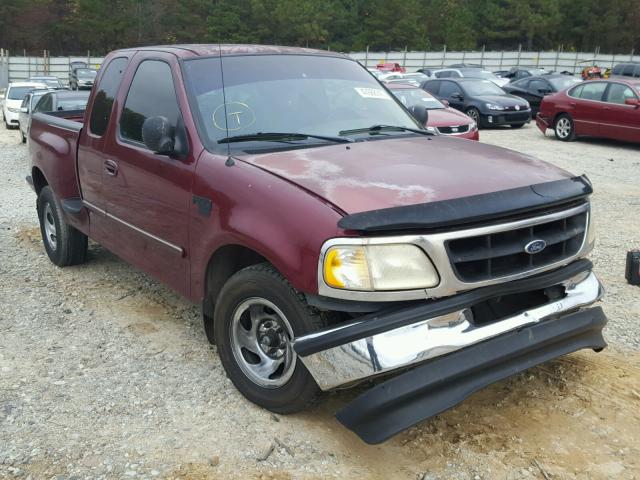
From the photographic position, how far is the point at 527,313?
3166mm

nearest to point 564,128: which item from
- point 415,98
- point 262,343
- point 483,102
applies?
point 483,102

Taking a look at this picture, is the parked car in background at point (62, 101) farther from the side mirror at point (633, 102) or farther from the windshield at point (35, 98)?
the side mirror at point (633, 102)

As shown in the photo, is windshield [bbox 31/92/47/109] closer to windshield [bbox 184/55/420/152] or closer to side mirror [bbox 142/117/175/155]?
windshield [bbox 184/55/420/152]

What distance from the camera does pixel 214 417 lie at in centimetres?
357

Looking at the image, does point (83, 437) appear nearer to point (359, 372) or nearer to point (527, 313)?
point (359, 372)

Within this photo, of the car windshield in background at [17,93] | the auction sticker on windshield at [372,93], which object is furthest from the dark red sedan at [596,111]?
the car windshield in background at [17,93]

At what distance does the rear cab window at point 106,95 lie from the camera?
490 cm

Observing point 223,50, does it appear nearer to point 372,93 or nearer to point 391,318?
point 372,93

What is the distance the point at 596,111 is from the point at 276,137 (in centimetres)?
1280

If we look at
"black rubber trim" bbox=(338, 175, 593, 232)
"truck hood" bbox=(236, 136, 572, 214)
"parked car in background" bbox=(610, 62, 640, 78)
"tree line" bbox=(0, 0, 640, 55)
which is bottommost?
"black rubber trim" bbox=(338, 175, 593, 232)

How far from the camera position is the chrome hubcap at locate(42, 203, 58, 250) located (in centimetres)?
621

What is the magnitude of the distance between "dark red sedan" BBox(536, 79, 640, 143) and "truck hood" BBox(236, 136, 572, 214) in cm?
1155

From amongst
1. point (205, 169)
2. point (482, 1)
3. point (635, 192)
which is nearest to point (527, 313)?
point (205, 169)

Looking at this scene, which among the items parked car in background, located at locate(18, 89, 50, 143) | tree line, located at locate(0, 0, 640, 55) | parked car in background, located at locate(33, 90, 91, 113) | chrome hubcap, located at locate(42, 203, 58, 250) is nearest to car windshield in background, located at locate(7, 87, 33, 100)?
parked car in background, located at locate(18, 89, 50, 143)
